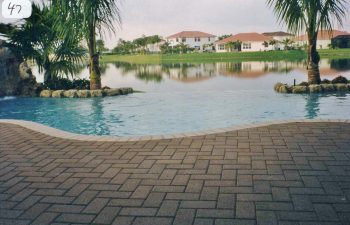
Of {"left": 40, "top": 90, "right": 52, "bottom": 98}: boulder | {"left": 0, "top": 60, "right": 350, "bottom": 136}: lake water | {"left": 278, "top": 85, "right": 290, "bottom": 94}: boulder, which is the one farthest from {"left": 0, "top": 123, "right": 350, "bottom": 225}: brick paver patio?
{"left": 40, "top": 90, "right": 52, "bottom": 98}: boulder

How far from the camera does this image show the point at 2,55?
686 inches

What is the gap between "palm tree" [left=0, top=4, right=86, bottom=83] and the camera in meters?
17.3

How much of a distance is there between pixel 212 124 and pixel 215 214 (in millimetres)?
6202

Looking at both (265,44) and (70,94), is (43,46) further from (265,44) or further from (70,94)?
(265,44)

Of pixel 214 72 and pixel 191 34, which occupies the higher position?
pixel 191 34

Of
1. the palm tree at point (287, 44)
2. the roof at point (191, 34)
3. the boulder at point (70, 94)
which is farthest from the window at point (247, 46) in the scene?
the boulder at point (70, 94)

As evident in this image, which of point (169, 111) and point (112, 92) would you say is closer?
point (169, 111)

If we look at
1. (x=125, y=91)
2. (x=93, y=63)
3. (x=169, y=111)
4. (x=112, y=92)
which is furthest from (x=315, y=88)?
(x=93, y=63)

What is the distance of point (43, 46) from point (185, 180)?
15.2 m

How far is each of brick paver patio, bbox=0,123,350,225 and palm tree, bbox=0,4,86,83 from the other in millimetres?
11268

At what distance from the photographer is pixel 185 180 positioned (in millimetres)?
4641

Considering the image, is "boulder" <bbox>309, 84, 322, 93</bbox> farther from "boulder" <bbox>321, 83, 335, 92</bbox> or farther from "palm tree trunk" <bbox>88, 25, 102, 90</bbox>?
"palm tree trunk" <bbox>88, 25, 102, 90</bbox>

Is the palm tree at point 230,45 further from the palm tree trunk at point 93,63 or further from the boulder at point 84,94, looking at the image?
the boulder at point 84,94

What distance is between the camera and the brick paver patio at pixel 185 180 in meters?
3.69
